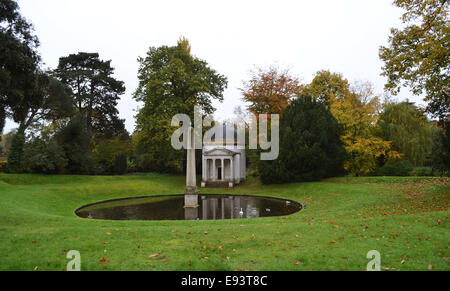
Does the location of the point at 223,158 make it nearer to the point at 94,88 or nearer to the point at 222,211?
the point at 222,211

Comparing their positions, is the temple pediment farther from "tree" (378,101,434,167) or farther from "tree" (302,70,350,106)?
"tree" (378,101,434,167)

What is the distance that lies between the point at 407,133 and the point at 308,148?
39.5 feet

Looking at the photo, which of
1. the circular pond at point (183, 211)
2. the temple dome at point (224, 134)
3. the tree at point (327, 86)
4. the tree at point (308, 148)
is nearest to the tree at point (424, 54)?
the circular pond at point (183, 211)

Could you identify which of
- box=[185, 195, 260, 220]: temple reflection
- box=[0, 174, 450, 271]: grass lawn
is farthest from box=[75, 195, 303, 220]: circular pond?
box=[0, 174, 450, 271]: grass lawn

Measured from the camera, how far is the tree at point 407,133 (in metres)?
30.5

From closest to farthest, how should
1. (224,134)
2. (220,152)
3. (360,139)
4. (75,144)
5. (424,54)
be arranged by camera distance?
1. (424,54)
2. (360,139)
3. (75,144)
4. (220,152)
5. (224,134)

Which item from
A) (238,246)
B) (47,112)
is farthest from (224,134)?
(238,246)

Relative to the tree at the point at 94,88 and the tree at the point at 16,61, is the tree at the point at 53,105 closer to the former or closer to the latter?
the tree at the point at 94,88

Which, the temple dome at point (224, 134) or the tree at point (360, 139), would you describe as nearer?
the tree at point (360, 139)

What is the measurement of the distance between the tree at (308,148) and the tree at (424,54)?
40.6 ft

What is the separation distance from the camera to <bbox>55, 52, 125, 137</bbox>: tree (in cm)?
4141

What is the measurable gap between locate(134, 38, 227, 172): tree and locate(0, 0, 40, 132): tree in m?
13.7

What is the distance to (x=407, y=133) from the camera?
30812 millimetres
